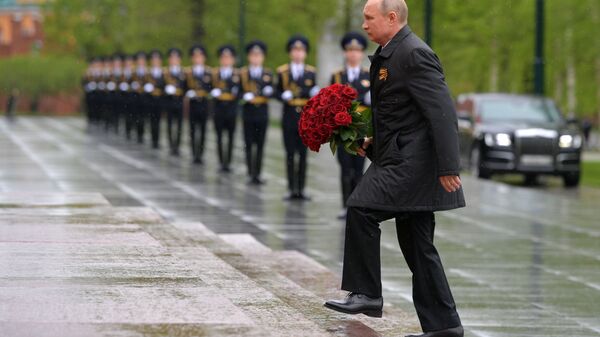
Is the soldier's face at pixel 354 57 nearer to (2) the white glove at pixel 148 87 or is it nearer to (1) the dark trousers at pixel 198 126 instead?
(1) the dark trousers at pixel 198 126

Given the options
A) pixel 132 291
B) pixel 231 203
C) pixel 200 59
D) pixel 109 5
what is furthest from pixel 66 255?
Answer: pixel 109 5

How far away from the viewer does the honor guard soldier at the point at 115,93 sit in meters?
46.3

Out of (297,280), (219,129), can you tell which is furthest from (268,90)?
(297,280)

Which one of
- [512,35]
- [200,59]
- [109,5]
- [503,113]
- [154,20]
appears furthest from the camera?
[109,5]

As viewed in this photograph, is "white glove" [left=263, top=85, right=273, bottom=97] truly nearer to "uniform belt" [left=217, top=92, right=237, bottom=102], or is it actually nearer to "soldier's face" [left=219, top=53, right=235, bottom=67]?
"uniform belt" [left=217, top=92, right=237, bottom=102]

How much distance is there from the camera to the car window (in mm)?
28578

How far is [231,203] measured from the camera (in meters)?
19.8

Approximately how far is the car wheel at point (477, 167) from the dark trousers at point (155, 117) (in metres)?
9.40

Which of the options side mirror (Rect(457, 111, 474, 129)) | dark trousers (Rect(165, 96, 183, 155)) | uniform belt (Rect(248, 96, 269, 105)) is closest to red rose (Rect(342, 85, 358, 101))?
uniform belt (Rect(248, 96, 269, 105))

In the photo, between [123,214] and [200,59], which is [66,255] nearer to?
[123,214]

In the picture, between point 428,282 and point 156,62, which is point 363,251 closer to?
point 428,282

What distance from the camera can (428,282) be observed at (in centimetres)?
828

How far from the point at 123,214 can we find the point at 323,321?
508 centimetres

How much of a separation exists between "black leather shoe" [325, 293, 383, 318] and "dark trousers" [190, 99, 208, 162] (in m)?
21.2
